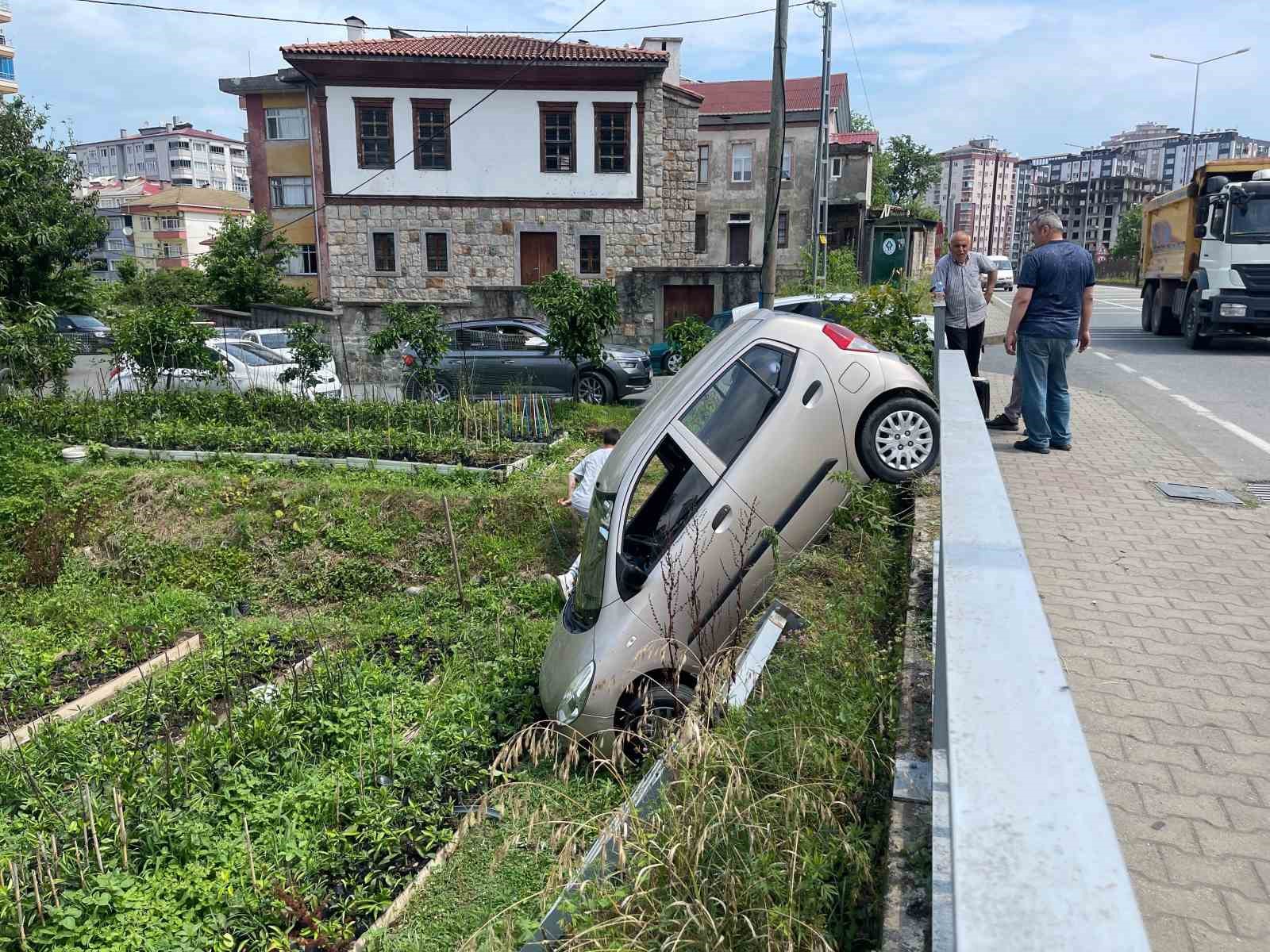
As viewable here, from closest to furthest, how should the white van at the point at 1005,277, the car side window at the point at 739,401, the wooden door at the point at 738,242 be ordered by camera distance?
1. the car side window at the point at 739,401
2. the wooden door at the point at 738,242
3. the white van at the point at 1005,277

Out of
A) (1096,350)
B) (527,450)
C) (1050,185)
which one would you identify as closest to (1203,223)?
(1096,350)

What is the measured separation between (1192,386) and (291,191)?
3543cm

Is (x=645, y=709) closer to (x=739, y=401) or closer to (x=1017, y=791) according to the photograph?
(x=739, y=401)

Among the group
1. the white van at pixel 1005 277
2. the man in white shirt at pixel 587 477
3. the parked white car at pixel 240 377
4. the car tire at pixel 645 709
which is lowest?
the car tire at pixel 645 709

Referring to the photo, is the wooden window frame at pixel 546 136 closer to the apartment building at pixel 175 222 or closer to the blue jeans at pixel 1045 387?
the blue jeans at pixel 1045 387

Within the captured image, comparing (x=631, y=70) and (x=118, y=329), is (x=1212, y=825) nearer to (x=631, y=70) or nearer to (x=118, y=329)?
(x=118, y=329)

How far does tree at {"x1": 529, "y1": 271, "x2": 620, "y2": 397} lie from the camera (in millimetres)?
15211

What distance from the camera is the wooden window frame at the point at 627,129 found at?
3228cm

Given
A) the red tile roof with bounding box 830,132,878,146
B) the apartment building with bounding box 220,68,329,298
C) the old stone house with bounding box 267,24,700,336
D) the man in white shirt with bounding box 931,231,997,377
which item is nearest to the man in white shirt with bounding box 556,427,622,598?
the man in white shirt with bounding box 931,231,997,377

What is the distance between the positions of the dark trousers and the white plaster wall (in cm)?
2437

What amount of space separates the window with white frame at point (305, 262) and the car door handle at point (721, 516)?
3752 cm

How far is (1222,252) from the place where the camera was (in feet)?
56.4

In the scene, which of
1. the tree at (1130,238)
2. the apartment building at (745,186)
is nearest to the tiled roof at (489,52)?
the apartment building at (745,186)

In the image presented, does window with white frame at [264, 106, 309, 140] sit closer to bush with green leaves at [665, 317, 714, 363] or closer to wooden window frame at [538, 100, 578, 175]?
wooden window frame at [538, 100, 578, 175]
